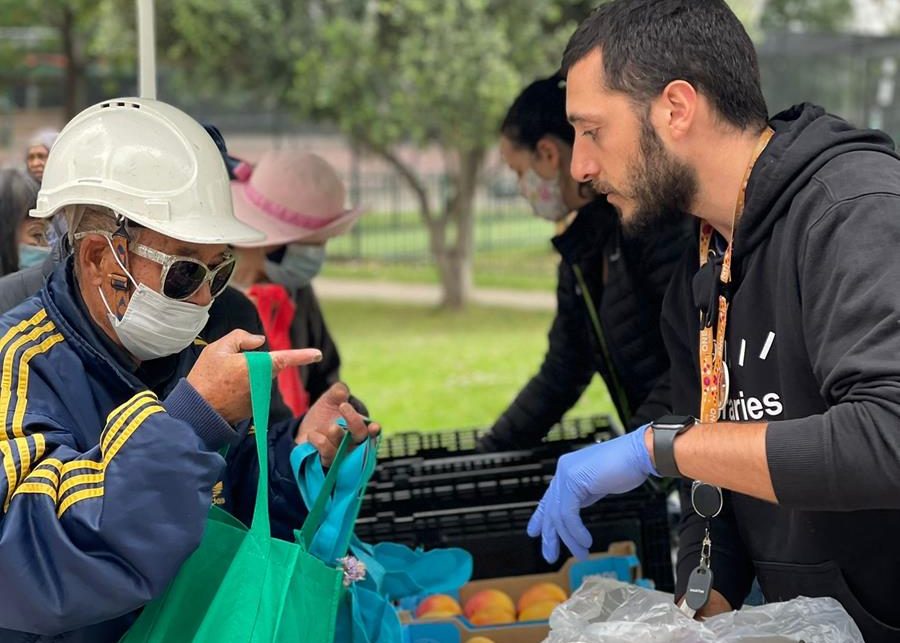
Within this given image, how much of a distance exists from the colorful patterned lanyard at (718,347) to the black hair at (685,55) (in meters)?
0.09

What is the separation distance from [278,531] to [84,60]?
15150 millimetres

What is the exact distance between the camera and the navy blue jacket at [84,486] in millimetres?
1693

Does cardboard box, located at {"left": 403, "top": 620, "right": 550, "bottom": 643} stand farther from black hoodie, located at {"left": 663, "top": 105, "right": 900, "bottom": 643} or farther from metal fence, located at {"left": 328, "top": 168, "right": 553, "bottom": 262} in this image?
metal fence, located at {"left": 328, "top": 168, "right": 553, "bottom": 262}

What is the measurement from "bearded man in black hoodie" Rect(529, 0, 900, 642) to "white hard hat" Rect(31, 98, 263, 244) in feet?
2.30

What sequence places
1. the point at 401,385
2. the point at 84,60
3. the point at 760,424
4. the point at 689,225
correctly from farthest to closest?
1. the point at 84,60
2. the point at 401,385
3. the point at 689,225
4. the point at 760,424

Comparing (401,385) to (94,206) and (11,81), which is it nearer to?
(94,206)

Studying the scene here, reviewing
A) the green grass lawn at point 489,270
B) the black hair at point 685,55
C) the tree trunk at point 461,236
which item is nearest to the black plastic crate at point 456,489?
the black hair at point 685,55

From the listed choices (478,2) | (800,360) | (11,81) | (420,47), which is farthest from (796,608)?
(11,81)

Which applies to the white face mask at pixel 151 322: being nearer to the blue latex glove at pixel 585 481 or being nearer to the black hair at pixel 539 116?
the blue latex glove at pixel 585 481

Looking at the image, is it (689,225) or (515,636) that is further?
(689,225)

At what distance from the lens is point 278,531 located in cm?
241

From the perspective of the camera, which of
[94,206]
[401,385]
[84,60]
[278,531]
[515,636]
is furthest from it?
[84,60]

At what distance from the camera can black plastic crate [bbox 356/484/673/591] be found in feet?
9.80

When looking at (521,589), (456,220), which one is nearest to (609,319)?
(521,589)
